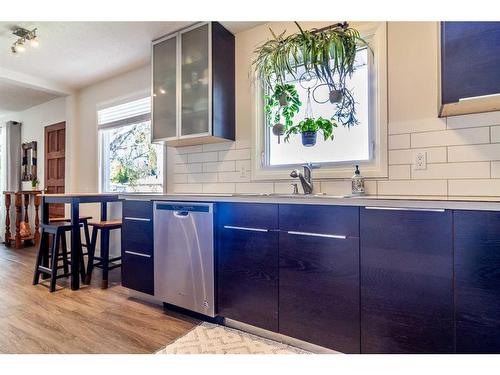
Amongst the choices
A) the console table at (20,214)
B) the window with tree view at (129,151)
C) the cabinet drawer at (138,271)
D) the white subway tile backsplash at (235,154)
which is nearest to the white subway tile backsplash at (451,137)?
the white subway tile backsplash at (235,154)

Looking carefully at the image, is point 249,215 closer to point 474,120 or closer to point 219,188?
point 219,188

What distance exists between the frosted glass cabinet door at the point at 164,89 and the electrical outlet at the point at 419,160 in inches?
78.0

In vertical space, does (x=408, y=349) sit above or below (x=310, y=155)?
below

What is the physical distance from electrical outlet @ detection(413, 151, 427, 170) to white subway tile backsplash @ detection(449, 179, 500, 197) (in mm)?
182

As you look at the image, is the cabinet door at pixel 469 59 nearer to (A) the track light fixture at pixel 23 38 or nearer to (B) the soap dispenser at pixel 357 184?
(B) the soap dispenser at pixel 357 184

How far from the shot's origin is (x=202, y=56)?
244 centimetres

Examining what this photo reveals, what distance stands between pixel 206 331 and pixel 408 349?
1.22 m

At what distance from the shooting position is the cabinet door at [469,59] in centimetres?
135

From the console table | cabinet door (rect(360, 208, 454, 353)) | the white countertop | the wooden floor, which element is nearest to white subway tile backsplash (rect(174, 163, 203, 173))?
the white countertop

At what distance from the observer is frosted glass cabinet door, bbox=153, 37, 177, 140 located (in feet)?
8.61

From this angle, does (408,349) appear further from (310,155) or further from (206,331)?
(310,155)

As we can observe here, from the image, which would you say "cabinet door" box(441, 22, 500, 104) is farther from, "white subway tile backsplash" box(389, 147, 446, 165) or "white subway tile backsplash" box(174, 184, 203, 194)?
"white subway tile backsplash" box(174, 184, 203, 194)

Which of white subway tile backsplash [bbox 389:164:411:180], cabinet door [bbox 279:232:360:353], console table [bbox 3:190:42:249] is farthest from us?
console table [bbox 3:190:42:249]
